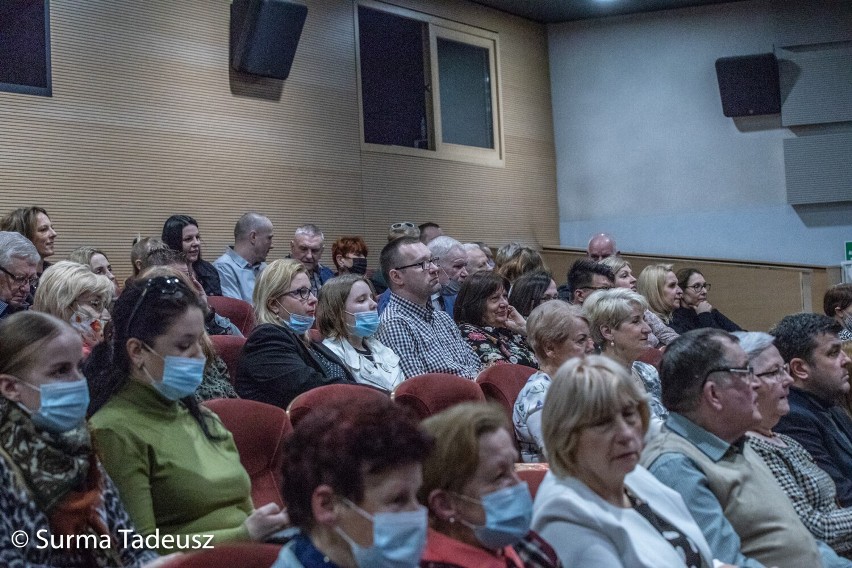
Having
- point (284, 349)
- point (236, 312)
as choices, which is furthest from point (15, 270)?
point (284, 349)

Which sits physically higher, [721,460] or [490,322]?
[490,322]

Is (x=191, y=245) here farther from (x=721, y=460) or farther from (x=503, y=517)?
(x=503, y=517)

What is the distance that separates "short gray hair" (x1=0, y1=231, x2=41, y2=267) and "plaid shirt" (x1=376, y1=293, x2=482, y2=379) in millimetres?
1190

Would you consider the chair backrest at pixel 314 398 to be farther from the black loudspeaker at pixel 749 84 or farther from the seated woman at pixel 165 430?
the black loudspeaker at pixel 749 84

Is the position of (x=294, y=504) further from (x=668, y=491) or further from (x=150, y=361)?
(x=668, y=491)

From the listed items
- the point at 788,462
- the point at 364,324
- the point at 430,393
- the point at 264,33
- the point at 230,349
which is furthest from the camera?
the point at 264,33

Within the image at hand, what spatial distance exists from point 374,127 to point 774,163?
120 inches

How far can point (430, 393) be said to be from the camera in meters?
2.70

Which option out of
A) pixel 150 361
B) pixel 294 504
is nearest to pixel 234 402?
pixel 150 361

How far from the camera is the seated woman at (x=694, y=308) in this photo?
5.48 meters

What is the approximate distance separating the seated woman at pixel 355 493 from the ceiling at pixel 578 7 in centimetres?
639

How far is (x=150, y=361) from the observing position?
6.36 feet

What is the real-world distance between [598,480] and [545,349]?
130cm

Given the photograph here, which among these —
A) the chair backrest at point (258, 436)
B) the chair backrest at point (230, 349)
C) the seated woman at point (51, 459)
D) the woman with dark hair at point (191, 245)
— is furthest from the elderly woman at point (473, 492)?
the woman with dark hair at point (191, 245)
